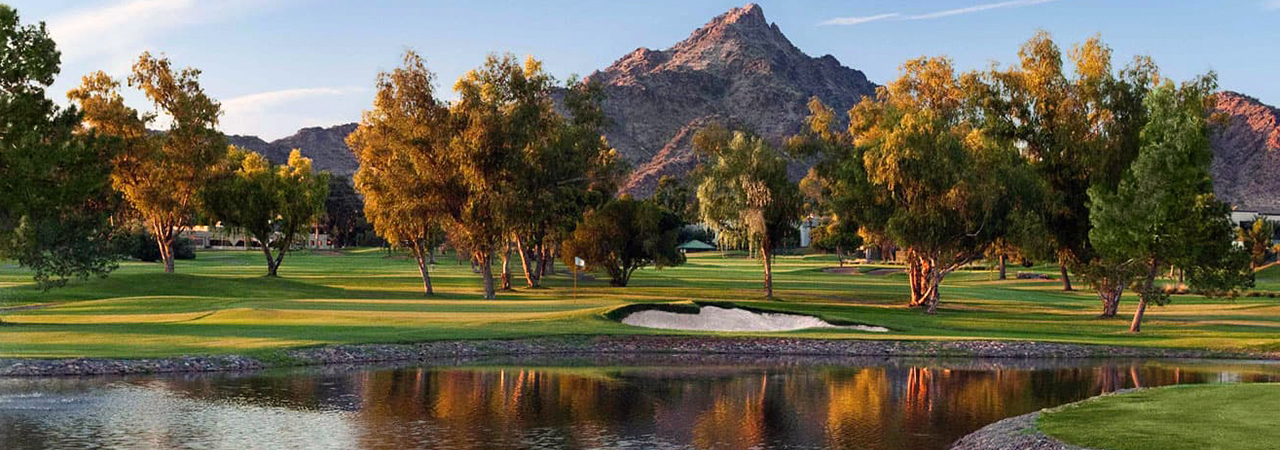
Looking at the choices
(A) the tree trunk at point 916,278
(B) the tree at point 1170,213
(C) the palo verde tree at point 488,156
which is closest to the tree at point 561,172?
(C) the palo verde tree at point 488,156

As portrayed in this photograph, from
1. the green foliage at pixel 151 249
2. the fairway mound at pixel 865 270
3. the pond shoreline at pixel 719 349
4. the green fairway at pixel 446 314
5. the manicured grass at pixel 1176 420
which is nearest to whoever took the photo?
the manicured grass at pixel 1176 420

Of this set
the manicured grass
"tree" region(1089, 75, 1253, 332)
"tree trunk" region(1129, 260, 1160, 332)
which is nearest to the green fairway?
"tree trunk" region(1129, 260, 1160, 332)

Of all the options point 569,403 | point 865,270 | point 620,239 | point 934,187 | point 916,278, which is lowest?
point 569,403

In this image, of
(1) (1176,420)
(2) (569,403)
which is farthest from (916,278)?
(1) (1176,420)

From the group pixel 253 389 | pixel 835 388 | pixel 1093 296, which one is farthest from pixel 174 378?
pixel 1093 296

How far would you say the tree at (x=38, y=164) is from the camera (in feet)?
156

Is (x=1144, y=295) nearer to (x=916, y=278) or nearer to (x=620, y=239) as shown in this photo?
(x=916, y=278)

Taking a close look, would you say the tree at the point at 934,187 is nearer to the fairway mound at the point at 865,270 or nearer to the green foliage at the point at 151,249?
the fairway mound at the point at 865,270

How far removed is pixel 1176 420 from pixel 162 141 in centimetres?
7236

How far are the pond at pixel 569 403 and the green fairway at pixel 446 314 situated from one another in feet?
16.5

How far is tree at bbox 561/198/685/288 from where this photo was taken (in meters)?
80.4

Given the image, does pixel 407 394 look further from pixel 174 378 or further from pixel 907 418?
pixel 907 418

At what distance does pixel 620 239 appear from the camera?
80.9 metres

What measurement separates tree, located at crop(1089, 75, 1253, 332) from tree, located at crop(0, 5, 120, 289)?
44.5 meters
